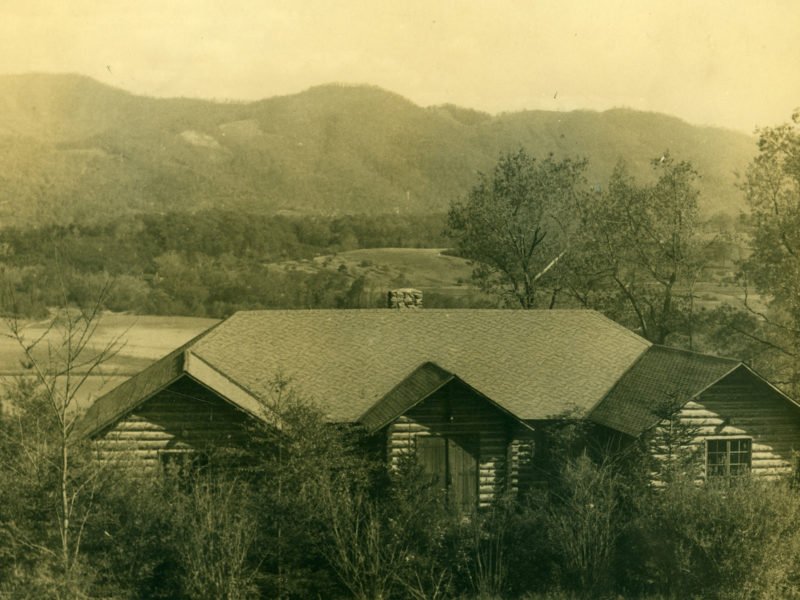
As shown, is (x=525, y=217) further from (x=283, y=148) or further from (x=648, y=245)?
(x=283, y=148)

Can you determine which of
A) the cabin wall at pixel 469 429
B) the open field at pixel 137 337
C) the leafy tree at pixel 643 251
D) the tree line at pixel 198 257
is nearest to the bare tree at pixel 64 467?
the cabin wall at pixel 469 429

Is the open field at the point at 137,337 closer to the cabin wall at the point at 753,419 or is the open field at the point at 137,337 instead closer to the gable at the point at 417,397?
the gable at the point at 417,397

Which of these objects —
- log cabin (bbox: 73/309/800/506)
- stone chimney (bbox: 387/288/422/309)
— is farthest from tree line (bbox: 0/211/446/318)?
log cabin (bbox: 73/309/800/506)

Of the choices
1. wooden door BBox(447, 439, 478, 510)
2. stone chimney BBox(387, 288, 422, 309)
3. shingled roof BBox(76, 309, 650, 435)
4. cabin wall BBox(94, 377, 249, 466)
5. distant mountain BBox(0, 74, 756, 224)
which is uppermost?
distant mountain BBox(0, 74, 756, 224)

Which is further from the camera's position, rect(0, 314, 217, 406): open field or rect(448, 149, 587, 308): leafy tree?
rect(0, 314, 217, 406): open field

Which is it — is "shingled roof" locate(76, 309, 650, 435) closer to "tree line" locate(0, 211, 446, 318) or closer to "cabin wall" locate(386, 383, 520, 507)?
"cabin wall" locate(386, 383, 520, 507)

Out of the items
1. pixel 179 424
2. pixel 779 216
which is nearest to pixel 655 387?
pixel 179 424

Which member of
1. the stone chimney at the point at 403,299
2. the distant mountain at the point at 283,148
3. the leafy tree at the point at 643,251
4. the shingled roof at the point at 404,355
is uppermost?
the distant mountain at the point at 283,148
